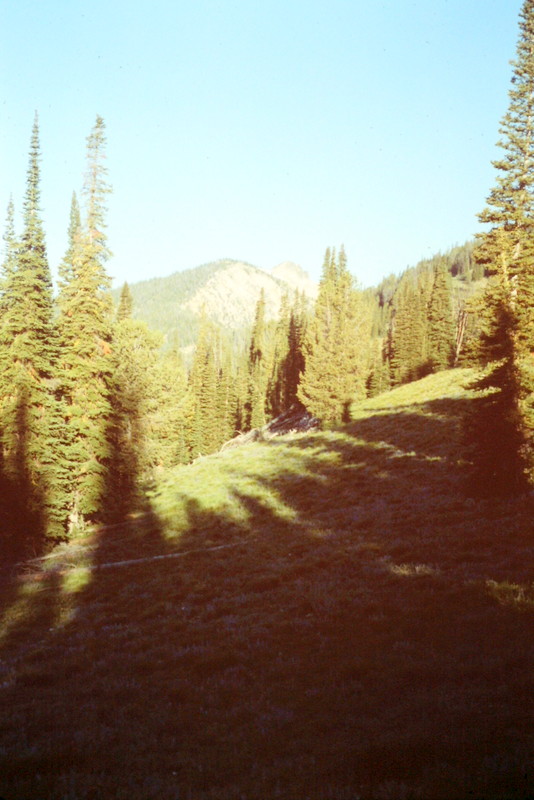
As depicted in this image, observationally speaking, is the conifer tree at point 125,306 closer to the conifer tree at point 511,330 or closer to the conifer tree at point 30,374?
the conifer tree at point 30,374

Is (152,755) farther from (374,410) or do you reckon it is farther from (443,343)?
(443,343)

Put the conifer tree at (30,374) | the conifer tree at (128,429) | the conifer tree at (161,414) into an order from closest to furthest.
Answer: the conifer tree at (30,374) → the conifer tree at (128,429) → the conifer tree at (161,414)

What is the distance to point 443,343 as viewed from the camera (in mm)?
74188

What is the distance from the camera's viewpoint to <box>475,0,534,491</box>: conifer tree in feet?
59.1

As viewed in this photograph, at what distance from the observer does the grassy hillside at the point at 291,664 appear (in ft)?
19.2

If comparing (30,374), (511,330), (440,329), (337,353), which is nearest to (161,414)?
(30,374)

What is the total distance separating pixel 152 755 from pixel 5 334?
24.8 meters

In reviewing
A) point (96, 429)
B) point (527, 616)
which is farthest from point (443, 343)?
point (527, 616)

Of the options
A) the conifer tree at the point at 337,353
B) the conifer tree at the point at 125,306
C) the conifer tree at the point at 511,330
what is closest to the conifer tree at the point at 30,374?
the conifer tree at the point at 511,330

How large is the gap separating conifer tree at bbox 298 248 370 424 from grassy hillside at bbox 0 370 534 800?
27.3 m

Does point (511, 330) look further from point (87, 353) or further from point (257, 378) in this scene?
point (257, 378)

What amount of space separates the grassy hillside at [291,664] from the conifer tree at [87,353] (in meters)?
7.25

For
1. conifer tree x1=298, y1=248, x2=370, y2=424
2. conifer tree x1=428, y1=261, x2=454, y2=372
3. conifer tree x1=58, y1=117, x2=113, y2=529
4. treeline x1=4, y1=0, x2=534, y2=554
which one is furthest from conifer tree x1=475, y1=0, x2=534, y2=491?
conifer tree x1=428, y1=261, x2=454, y2=372

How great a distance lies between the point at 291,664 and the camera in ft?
30.2
